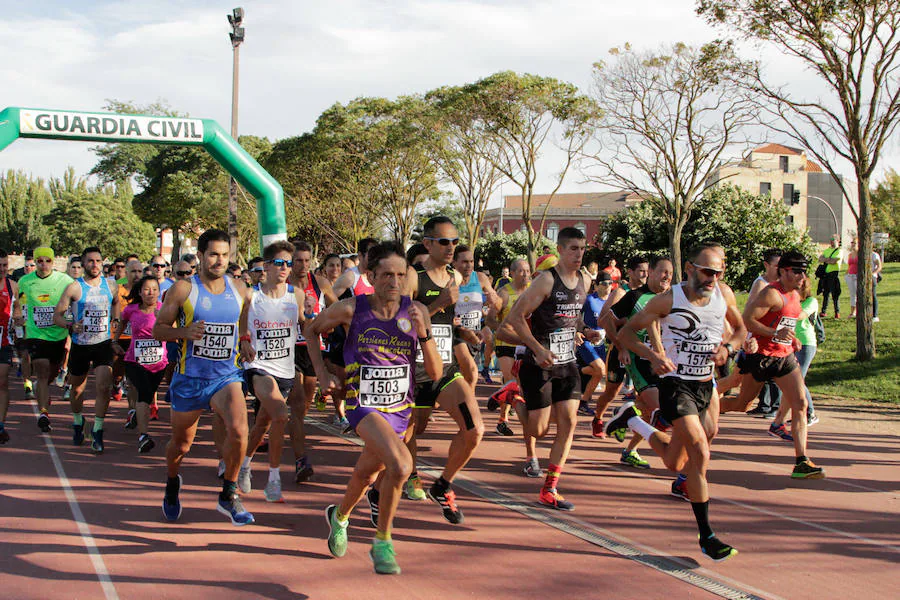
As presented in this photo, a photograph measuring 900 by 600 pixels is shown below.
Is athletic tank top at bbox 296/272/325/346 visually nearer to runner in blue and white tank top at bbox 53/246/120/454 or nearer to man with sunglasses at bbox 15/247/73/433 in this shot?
runner in blue and white tank top at bbox 53/246/120/454

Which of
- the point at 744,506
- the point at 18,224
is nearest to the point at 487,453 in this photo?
the point at 744,506

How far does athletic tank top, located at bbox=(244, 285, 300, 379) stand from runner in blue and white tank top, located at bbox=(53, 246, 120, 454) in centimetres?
290

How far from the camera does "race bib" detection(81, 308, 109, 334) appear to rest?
30.6 ft

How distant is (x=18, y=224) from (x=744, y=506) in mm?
Answer: 85621

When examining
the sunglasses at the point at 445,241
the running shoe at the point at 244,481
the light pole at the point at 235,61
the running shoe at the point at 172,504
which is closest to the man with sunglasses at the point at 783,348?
the sunglasses at the point at 445,241

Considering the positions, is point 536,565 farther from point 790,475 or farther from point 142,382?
point 142,382

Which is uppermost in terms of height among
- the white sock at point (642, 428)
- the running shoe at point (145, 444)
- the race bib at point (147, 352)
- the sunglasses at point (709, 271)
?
the sunglasses at point (709, 271)

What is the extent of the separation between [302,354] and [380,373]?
3.66 m

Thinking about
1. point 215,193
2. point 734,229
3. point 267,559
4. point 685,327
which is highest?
point 215,193

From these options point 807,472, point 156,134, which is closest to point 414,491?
point 807,472

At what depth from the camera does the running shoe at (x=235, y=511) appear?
227 inches

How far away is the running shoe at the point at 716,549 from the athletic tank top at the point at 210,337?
11.1 ft

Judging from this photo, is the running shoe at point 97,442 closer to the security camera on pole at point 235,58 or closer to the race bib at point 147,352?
the race bib at point 147,352

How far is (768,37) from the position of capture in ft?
46.6
